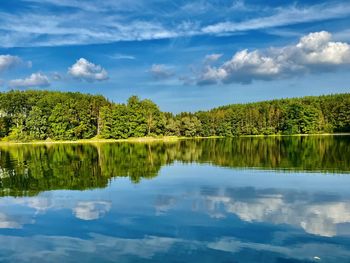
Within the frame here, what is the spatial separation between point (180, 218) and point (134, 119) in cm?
12157

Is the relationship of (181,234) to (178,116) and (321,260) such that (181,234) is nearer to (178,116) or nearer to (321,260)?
(321,260)

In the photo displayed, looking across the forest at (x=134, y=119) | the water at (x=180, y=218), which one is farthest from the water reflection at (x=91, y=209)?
the forest at (x=134, y=119)

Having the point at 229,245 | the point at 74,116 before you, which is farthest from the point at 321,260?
the point at 74,116

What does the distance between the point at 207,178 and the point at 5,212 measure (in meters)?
16.9

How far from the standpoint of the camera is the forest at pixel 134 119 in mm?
139000

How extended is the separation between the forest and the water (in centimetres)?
10483

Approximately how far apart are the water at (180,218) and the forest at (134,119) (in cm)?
10483

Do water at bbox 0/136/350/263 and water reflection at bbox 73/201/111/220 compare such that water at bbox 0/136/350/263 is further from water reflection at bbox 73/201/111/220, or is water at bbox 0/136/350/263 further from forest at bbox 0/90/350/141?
forest at bbox 0/90/350/141

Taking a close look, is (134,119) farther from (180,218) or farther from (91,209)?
(180,218)

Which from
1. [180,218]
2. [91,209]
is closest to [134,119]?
[91,209]

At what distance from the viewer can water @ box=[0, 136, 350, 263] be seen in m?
15.5

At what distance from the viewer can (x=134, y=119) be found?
141 meters

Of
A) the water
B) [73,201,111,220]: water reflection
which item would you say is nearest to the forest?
the water

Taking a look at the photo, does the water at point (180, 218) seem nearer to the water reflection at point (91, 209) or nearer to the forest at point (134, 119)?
the water reflection at point (91, 209)
